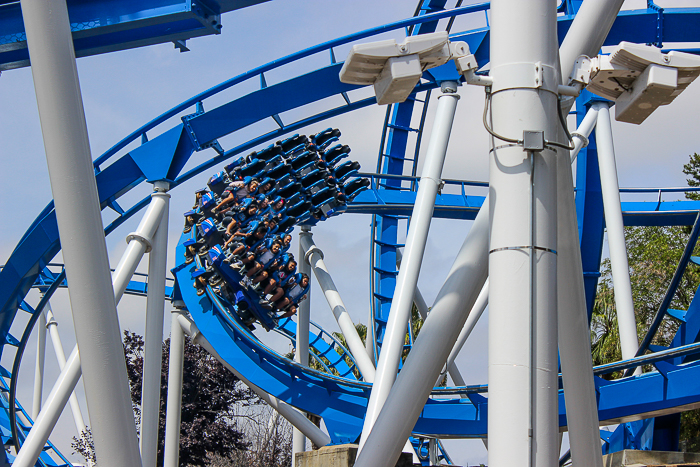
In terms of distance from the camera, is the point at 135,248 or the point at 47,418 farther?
the point at 135,248

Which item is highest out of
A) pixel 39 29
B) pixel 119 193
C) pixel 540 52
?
pixel 119 193

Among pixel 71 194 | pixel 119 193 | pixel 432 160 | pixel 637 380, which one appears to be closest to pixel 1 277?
pixel 119 193

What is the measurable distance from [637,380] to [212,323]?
5098 millimetres

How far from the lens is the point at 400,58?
126 inches

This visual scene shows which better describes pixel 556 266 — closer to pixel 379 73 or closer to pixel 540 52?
pixel 540 52

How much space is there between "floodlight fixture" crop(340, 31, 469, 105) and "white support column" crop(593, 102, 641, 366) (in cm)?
487

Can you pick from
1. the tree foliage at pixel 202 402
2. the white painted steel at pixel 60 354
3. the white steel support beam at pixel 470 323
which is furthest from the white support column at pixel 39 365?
the white steel support beam at pixel 470 323

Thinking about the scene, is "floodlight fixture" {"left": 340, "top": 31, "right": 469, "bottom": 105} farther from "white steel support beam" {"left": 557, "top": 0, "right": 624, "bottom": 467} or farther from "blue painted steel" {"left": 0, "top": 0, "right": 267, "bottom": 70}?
"blue painted steel" {"left": 0, "top": 0, "right": 267, "bottom": 70}

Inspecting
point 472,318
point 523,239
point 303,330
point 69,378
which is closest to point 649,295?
point 472,318

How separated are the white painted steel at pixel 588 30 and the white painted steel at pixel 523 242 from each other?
16cm

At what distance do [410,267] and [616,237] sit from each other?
131 inches

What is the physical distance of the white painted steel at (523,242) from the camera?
2832 mm

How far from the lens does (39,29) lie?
9.31 ft

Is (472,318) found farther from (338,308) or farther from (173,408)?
(173,408)
